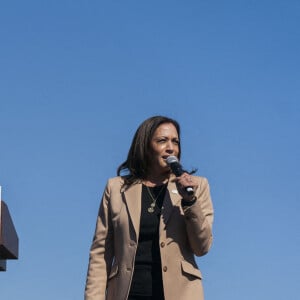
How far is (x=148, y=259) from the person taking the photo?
5645 millimetres

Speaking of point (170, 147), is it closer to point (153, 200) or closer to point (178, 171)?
point (153, 200)

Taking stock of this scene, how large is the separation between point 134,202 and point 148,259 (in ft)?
1.44

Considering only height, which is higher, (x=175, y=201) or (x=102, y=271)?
(x=175, y=201)

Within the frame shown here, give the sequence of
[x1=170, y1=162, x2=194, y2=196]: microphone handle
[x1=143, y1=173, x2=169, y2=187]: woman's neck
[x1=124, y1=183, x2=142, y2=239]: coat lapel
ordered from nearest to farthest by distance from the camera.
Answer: [x1=170, y1=162, x2=194, y2=196]: microphone handle
[x1=124, y1=183, x2=142, y2=239]: coat lapel
[x1=143, y1=173, x2=169, y2=187]: woman's neck

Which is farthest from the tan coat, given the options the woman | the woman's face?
the woman's face

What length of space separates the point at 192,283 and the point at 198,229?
37 cm

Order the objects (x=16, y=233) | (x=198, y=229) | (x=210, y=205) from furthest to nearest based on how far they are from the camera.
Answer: (x=16, y=233), (x=210, y=205), (x=198, y=229)

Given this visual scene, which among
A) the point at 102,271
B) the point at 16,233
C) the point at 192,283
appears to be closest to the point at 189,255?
the point at 192,283

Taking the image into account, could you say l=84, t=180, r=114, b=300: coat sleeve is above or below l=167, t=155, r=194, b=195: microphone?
below

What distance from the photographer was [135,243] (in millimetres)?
5680

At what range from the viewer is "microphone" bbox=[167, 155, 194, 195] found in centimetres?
534

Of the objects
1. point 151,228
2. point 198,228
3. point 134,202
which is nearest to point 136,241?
point 151,228

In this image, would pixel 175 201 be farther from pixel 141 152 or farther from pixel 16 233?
pixel 16 233

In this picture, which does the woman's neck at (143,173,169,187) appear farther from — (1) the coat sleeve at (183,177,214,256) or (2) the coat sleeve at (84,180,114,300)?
(1) the coat sleeve at (183,177,214,256)
